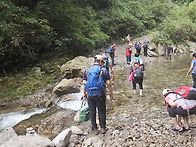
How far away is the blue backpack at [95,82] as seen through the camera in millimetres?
4059

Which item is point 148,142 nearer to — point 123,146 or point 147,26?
point 123,146

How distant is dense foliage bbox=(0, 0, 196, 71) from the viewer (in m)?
11.3

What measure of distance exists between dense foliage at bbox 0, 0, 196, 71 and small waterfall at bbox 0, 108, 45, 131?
5.15 metres

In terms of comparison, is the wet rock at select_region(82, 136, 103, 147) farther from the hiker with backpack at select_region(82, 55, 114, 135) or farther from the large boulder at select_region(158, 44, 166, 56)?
the large boulder at select_region(158, 44, 166, 56)

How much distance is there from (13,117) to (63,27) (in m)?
10.0

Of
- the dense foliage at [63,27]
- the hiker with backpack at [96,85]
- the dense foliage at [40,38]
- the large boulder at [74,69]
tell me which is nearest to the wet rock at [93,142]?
the hiker with backpack at [96,85]

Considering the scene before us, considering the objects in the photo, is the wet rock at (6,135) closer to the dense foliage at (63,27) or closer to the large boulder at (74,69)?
the large boulder at (74,69)

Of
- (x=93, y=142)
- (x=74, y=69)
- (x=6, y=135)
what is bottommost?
(x=93, y=142)

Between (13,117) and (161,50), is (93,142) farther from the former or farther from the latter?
(161,50)

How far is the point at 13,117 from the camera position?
7.71m

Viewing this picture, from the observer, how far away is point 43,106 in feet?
28.4

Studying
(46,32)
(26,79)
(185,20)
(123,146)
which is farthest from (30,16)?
(185,20)

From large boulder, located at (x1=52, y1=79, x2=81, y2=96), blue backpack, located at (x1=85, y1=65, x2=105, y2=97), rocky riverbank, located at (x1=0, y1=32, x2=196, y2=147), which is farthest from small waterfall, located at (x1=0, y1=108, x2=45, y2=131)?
blue backpack, located at (x1=85, y1=65, x2=105, y2=97)

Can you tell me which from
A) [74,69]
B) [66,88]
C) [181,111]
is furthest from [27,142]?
[74,69]
